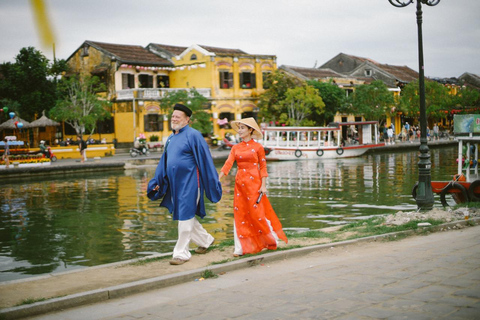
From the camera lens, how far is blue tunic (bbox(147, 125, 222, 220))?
6.62 meters

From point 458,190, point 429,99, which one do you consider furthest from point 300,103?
point 458,190

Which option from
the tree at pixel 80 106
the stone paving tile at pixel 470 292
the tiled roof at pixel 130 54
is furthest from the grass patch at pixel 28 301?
the tiled roof at pixel 130 54

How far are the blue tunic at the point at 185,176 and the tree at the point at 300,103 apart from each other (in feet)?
114

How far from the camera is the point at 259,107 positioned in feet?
146

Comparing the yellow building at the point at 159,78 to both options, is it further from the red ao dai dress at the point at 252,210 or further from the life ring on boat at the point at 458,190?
the red ao dai dress at the point at 252,210

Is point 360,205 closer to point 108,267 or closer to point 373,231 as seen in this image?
point 373,231

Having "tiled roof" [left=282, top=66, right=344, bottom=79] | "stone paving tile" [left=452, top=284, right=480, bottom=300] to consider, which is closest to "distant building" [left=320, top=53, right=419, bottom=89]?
"tiled roof" [left=282, top=66, right=344, bottom=79]

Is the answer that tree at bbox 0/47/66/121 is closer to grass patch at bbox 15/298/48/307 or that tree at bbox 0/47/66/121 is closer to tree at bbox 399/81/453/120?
tree at bbox 399/81/453/120

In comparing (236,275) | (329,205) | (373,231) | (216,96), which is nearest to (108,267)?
(236,275)

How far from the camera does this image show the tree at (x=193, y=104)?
38844 millimetres

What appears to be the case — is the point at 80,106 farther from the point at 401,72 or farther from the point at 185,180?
the point at 401,72

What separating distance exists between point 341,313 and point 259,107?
40660 mm

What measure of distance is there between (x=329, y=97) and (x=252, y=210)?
39.7 m

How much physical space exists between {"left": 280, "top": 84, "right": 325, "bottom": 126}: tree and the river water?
18.8 meters
